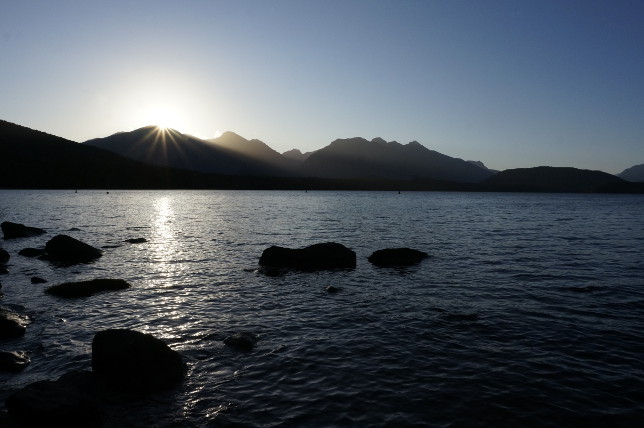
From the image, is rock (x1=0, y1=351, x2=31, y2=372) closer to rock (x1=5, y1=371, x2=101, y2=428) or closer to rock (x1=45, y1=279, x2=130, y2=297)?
rock (x1=5, y1=371, x2=101, y2=428)

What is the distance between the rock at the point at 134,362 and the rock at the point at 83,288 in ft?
39.4

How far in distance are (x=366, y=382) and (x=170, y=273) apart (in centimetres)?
2177

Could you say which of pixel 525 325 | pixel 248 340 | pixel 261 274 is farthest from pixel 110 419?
pixel 261 274

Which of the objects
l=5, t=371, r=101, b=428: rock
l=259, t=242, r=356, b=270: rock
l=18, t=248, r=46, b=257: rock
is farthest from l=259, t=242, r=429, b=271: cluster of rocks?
Result: l=5, t=371, r=101, b=428: rock

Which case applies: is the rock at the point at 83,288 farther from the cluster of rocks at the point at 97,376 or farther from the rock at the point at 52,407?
the rock at the point at 52,407

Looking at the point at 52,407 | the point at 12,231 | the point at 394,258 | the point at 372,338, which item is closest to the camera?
the point at 52,407

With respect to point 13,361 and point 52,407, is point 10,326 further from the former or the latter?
point 52,407

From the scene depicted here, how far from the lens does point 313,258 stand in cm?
3241

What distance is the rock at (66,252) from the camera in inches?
1358

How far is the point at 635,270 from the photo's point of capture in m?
31.6

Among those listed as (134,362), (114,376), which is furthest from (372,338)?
(114,376)

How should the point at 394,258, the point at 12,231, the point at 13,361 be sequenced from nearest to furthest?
the point at 13,361, the point at 394,258, the point at 12,231

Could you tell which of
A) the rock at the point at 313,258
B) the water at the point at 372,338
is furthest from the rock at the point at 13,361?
the rock at the point at 313,258

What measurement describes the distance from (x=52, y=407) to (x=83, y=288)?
15.7m
